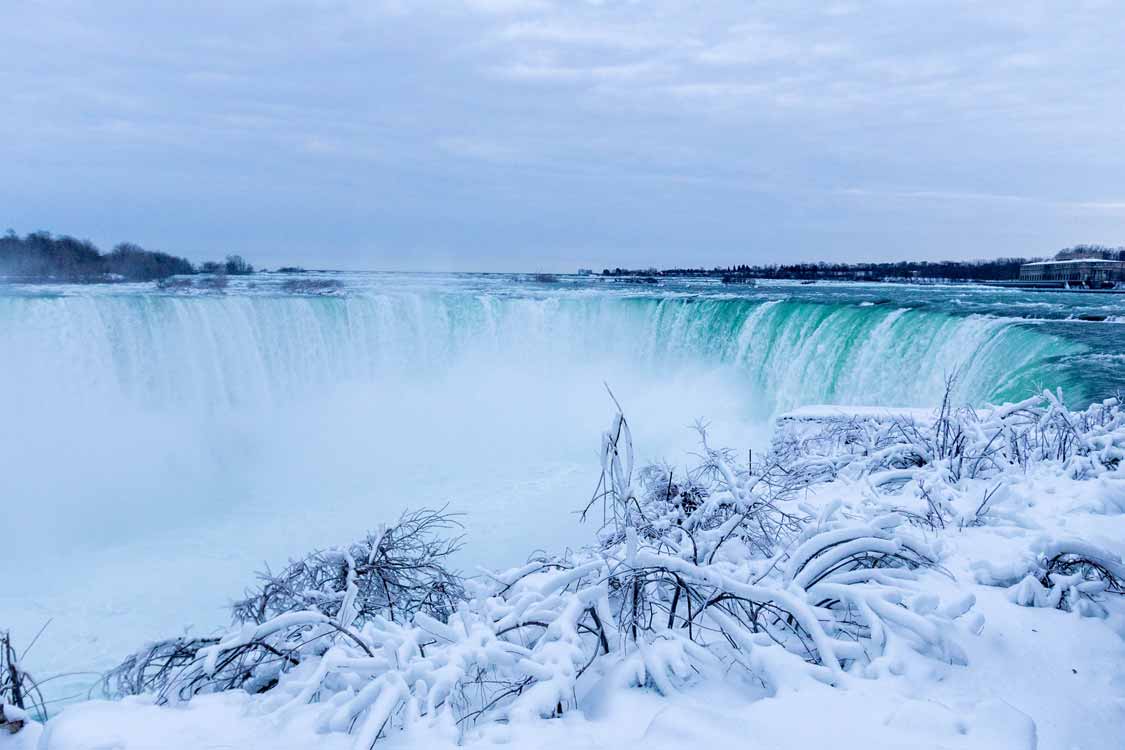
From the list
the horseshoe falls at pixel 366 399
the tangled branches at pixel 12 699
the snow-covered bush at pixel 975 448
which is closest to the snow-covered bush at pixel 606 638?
the tangled branches at pixel 12 699

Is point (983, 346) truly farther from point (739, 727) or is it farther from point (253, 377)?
point (253, 377)

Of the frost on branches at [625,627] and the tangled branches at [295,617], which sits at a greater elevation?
the frost on branches at [625,627]

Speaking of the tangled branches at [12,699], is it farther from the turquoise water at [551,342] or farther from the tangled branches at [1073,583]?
the turquoise water at [551,342]

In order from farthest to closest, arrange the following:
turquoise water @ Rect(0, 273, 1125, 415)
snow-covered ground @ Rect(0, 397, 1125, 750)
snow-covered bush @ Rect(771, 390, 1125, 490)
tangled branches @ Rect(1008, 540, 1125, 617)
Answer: turquoise water @ Rect(0, 273, 1125, 415), snow-covered bush @ Rect(771, 390, 1125, 490), tangled branches @ Rect(1008, 540, 1125, 617), snow-covered ground @ Rect(0, 397, 1125, 750)

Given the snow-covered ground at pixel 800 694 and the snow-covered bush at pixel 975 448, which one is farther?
the snow-covered bush at pixel 975 448

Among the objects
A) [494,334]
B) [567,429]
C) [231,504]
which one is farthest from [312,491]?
[494,334]

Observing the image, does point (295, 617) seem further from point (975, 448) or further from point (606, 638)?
point (975, 448)

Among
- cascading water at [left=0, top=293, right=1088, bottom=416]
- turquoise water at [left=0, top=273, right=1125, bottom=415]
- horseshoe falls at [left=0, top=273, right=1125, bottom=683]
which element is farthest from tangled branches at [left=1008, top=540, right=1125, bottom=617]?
cascading water at [left=0, top=293, right=1088, bottom=416]

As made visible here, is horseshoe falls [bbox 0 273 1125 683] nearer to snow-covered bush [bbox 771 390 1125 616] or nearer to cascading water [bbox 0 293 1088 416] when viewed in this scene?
cascading water [bbox 0 293 1088 416]
